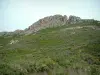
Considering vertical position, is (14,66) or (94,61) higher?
(14,66)

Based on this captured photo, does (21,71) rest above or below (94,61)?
above

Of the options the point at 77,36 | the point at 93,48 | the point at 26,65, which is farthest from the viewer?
Answer: the point at 77,36

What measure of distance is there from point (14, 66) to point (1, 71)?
2485 millimetres

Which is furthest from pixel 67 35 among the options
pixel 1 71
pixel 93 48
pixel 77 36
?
pixel 1 71

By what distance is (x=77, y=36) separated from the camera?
323 ft

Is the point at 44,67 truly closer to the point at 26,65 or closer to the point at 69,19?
the point at 26,65

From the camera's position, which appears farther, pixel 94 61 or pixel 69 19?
pixel 69 19

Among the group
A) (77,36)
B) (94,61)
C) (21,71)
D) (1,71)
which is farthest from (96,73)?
(77,36)

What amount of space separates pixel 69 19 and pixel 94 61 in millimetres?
127049

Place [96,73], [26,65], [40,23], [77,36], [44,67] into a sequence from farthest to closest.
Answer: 1. [40,23]
2. [77,36]
3. [44,67]
4. [26,65]
5. [96,73]

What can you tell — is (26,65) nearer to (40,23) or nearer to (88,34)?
(88,34)

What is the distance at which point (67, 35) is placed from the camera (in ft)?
328

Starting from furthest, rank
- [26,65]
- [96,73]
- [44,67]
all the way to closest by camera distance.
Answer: [44,67], [26,65], [96,73]

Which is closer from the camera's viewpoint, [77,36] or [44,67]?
[44,67]
